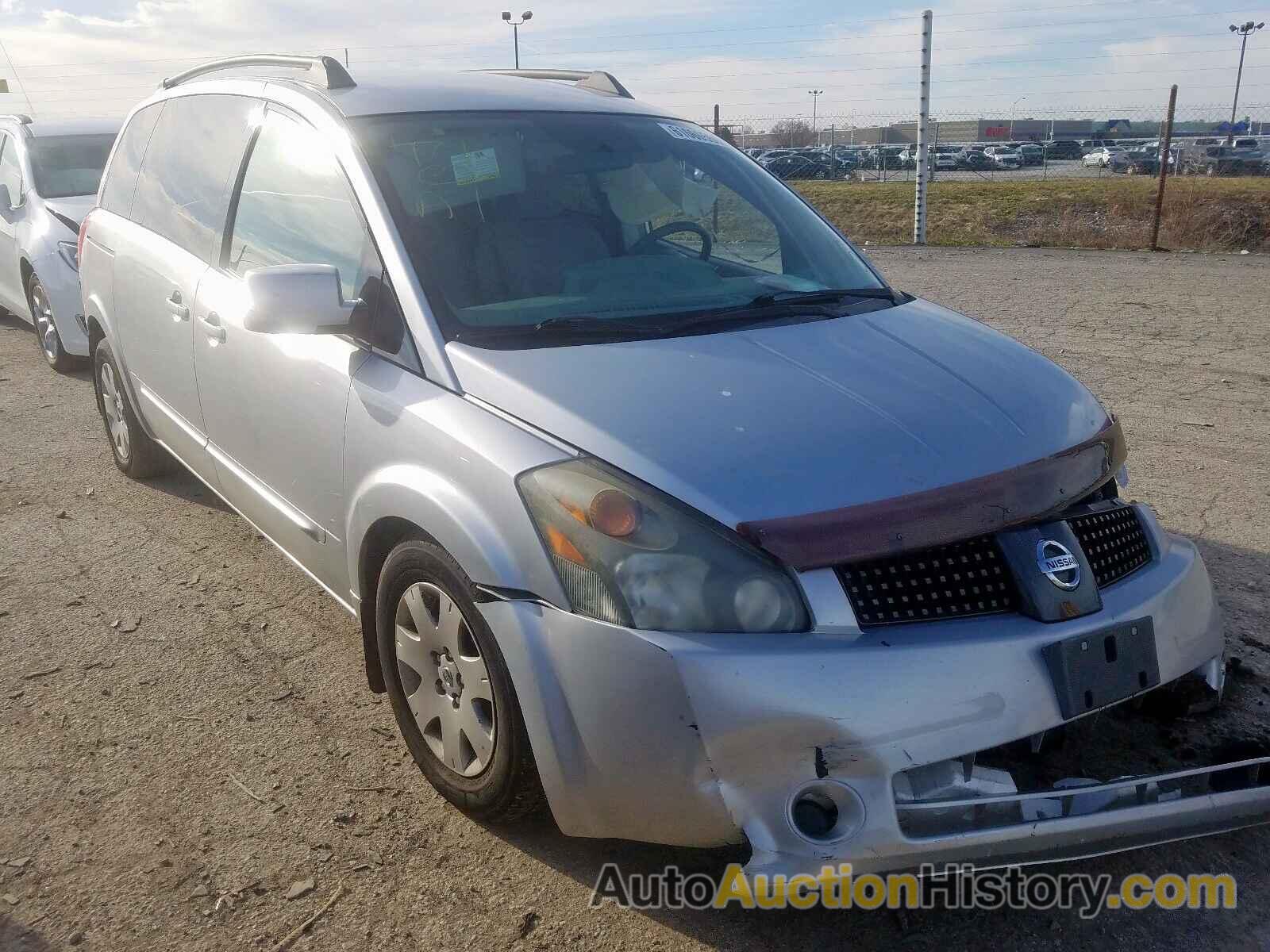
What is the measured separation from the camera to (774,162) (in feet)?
83.7

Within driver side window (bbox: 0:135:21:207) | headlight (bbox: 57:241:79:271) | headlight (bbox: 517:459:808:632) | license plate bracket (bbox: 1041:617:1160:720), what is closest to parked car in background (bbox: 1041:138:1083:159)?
driver side window (bbox: 0:135:21:207)

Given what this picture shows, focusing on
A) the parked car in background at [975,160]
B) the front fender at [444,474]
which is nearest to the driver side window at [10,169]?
the front fender at [444,474]

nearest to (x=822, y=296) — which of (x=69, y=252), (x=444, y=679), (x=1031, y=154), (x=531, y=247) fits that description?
(x=531, y=247)

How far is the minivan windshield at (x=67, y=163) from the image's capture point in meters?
7.95

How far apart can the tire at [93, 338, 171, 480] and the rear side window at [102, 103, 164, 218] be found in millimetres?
656

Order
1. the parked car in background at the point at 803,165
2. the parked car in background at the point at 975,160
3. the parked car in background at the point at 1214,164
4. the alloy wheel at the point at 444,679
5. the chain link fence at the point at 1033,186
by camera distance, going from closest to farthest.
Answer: the alloy wheel at the point at 444,679, the chain link fence at the point at 1033,186, the parked car in background at the point at 1214,164, the parked car in background at the point at 803,165, the parked car in background at the point at 975,160

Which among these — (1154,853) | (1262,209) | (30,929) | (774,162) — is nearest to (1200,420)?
(1154,853)

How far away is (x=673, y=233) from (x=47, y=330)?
6.31 metres

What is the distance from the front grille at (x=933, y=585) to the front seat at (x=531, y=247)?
1.29m

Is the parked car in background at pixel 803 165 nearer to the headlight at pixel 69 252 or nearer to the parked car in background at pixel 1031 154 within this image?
the parked car in background at pixel 1031 154

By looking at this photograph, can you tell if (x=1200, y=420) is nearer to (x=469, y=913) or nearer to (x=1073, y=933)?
(x=1073, y=933)

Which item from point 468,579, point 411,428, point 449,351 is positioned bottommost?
point 468,579

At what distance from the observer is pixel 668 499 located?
2186mm

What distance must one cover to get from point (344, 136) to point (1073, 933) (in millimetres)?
2788
